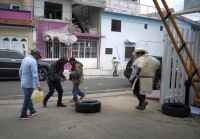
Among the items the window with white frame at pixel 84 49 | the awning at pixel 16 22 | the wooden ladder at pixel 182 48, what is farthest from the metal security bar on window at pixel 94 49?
the wooden ladder at pixel 182 48

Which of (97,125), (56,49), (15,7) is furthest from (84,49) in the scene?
(97,125)

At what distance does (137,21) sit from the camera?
2378 cm

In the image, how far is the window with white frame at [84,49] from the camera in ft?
67.1

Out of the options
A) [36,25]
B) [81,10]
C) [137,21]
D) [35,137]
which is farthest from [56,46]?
[35,137]

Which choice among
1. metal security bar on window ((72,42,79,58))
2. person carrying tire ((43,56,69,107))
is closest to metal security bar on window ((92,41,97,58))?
metal security bar on window ((72,42,79,58))

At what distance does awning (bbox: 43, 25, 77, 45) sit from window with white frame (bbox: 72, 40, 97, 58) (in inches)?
67.5

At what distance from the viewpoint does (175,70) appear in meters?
6.30

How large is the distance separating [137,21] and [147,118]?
19573 millimetres

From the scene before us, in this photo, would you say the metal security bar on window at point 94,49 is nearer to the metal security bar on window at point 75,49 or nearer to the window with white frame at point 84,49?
the window with white frame at point 84,49

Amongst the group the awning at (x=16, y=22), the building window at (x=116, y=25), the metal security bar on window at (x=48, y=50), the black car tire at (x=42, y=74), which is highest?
the building window at (x=116, y=25)

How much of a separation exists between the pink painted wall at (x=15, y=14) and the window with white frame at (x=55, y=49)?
2872mm

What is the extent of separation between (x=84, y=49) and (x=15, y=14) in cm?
695

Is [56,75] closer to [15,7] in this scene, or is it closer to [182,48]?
[182,48]

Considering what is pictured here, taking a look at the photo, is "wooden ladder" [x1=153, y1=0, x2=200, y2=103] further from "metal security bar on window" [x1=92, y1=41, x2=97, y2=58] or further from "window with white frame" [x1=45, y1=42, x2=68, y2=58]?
"metal security bar on window" [x1=92, y1=41, x2=97, y2=58]
